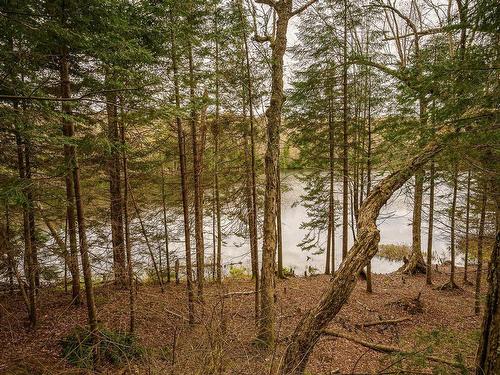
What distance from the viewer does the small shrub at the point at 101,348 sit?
2.88 metres

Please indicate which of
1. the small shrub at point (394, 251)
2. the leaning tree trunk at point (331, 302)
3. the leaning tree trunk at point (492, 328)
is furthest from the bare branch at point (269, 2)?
the small shrub at point (394, 251)

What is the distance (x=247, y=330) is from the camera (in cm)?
398

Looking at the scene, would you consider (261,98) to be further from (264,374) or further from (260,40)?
Answer: (264,374)

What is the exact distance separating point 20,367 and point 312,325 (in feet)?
19.9

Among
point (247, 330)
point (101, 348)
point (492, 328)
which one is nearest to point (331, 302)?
point (247, 330)

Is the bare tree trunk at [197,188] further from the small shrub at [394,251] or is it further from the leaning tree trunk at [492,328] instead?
the small shrub at [394,251]

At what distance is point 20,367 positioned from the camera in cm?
590

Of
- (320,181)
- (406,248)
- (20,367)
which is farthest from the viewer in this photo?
(406,248)

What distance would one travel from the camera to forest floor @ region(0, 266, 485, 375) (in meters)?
3.46

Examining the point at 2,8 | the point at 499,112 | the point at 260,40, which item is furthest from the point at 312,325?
the point at 2,8

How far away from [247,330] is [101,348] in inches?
149

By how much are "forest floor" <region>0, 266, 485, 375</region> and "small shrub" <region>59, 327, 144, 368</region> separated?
7.9 inches

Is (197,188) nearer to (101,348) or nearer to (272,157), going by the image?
(272,157)

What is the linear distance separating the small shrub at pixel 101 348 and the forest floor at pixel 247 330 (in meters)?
Answer: 0.20
